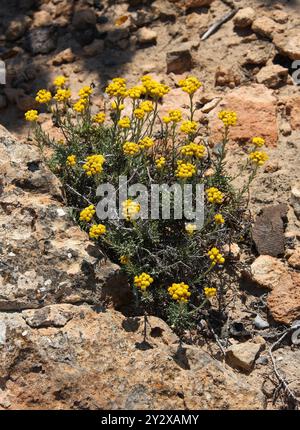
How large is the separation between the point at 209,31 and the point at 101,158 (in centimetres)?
297

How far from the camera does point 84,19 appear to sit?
280 inches

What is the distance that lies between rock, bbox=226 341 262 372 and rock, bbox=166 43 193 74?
3323 millimetres

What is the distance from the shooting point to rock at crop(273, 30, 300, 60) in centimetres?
610

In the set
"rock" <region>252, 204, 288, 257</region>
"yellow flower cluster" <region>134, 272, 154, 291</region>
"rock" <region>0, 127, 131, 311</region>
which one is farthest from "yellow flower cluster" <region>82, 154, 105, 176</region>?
"rock" <region>252, 204, 288, 257</region>

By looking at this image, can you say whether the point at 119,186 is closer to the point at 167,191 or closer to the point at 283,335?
the point at 167,191

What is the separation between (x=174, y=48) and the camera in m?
6.57

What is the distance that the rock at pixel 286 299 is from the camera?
4477 millimetres

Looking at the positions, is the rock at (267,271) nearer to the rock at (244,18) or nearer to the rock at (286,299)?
the rock at (286,299)

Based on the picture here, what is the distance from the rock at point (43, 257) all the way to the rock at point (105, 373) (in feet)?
0.67

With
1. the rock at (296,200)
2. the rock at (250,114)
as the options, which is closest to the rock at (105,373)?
the rock at (296,200)

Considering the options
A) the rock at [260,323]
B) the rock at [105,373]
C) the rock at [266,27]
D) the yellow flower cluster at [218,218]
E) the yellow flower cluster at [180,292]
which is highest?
the rock at [266,27]

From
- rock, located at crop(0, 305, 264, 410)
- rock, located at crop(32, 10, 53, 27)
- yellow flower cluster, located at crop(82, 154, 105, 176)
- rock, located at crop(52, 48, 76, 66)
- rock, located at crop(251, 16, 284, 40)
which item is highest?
rock, located at crop(251, 16, 284, 40)

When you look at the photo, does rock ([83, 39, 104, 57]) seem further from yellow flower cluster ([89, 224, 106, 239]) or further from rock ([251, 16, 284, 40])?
yellow flower cluster ([89, 224, 106, 239])

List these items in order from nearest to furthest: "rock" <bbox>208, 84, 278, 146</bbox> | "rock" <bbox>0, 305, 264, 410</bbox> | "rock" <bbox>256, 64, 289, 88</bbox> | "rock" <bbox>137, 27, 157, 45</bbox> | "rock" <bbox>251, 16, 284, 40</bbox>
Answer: "rock" <bbox>0, 305, 264, 410</bbox> < "rock" <bbox>208, 84, 278, 146</bbox> < "rock" <bbox>256, 64, 289, 88</bbox> < "rock" <bbox>251, 16, 284, 40</bbox> < "rock" <bbox>137, 27, 157, 45</bbox>
